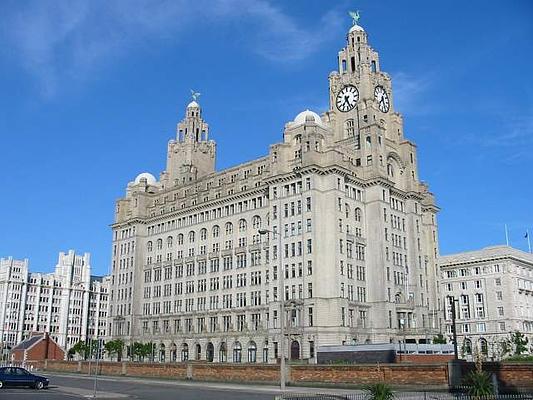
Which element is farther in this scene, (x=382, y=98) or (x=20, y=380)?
(x=382, y=98)

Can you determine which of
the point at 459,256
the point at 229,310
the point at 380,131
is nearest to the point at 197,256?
the point at 229,310

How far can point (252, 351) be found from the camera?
101812mm

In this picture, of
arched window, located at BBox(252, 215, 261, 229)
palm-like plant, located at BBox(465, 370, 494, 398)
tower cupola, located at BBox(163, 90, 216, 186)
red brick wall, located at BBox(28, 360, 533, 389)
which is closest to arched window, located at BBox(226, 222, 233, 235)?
arched window, located at BBox(252, 215, 261, 229)

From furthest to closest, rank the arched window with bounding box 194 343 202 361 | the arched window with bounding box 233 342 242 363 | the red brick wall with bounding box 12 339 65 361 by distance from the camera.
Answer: the red brick wall with bounding box 12 339 65 361
the arched window with bounding box 194 343 202 361
the arched window with bounding box 233 342 242 363

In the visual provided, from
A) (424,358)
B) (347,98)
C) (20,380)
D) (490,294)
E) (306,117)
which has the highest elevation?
(347,98)

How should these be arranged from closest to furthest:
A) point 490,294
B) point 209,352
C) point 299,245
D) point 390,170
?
point 299,245
point 209,352
point 390,170
point 490,294

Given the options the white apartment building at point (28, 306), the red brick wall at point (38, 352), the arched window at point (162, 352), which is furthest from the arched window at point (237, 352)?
the white apartment building at point (28, 306)

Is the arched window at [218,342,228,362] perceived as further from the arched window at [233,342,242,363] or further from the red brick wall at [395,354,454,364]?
the red brick wall at [395,354,454,364]

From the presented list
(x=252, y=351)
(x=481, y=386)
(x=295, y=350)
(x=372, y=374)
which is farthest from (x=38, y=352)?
(x=481, y=386)

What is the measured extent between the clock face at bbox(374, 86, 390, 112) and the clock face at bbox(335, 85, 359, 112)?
4.32 m

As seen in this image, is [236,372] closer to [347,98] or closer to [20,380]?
[20,380]

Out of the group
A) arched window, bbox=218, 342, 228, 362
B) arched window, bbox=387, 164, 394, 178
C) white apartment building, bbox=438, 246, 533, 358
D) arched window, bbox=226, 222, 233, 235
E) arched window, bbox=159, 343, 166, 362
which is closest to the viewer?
arched window, bbox=218, 342, 228, 362

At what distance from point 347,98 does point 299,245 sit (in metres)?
35.3

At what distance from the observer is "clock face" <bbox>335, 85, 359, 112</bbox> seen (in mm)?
115062
